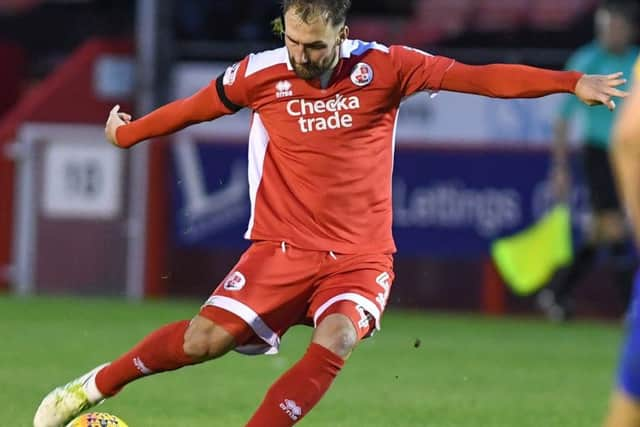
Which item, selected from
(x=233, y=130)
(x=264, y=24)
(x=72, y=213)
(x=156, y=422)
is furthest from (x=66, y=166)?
(x=156, y=422)

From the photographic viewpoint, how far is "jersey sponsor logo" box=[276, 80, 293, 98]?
264 inches

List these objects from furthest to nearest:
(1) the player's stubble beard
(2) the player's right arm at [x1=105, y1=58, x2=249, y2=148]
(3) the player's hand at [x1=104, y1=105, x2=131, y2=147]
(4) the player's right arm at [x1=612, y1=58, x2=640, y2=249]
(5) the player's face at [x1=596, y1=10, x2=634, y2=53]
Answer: (5) the player's face at [x1=596, y1=10, x2=634, y2=53] → (3) the player's hand at [x1=104, y1=105, x2=131, y2=147] → (2) the player's right arm at [x1=105, y1=58, x2=249, y2=148] → (1) the player's stubble beard → (4) the player's right arm at [x1=612, y1=58, x2=640, y2=249]

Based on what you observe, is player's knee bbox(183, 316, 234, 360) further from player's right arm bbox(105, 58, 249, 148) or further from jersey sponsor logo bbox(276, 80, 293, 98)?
jersey sponsor logo bbox(276, 80, 293, 98)

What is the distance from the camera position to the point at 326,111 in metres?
6.67

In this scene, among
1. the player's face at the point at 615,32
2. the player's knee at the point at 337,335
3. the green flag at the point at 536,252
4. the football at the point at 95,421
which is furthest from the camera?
the green flag at the point at 536,252

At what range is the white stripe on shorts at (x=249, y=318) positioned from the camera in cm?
646

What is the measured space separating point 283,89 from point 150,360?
1.18 meters

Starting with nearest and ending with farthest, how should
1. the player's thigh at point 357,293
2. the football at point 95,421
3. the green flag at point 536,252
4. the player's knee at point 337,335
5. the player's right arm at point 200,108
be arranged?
1. the player's knee at point 337,335
2. the player's thigh at point 357,293
3. the football at point 95,421
4. the player's right arm at point 200,108
5. the green flag at point 536,252

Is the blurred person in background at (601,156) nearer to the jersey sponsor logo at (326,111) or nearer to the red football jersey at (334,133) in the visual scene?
the red football jersey at (334,133)

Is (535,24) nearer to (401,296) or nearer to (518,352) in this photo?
(401,296)

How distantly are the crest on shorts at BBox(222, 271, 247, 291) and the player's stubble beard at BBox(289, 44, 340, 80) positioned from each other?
0.81 m

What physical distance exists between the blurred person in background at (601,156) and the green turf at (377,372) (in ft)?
1.89

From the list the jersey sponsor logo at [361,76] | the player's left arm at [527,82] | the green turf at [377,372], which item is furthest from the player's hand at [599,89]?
the green turf at [377,372]

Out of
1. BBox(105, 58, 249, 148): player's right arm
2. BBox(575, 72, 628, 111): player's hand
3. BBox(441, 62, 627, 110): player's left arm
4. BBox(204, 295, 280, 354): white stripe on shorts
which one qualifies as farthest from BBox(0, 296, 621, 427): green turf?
BBox(575, 72, 628, 111): player's hand
